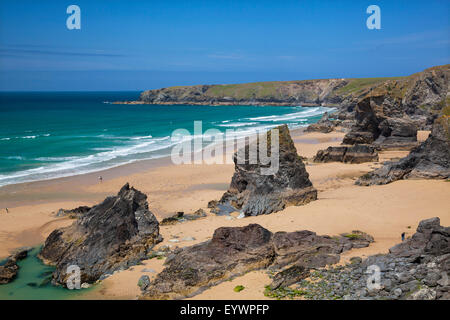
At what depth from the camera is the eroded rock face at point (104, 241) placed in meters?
12.3

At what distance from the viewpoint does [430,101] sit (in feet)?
174

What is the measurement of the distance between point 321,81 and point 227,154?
12436 centimetres

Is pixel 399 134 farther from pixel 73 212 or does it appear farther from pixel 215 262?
pixel 215 262

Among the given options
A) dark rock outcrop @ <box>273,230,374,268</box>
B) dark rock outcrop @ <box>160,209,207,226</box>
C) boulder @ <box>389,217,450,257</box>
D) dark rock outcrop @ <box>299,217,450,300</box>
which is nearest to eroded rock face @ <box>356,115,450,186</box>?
dark rock outcrop @ <box>160,209,207,226</box>

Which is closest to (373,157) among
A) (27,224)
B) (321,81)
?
(27,224)

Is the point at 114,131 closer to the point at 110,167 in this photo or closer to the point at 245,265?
the point at 110,167

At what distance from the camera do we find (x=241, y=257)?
1121 cm

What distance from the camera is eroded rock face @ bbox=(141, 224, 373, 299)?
10.4 metres

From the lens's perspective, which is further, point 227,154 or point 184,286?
point 227,154

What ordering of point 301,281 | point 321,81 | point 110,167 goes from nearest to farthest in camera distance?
point 301,281
point 110,167
point 321,81

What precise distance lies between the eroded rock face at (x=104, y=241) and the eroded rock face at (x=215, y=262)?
2552 millimetres
